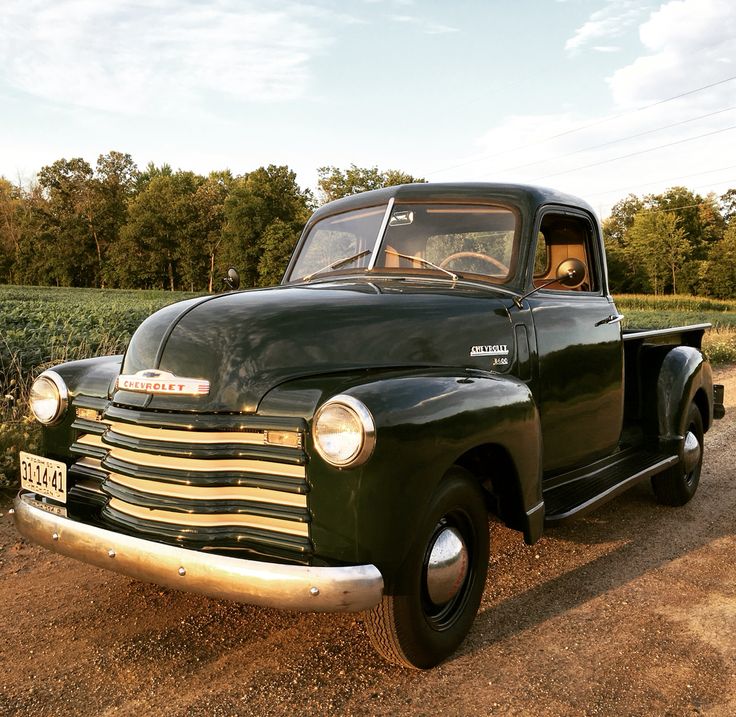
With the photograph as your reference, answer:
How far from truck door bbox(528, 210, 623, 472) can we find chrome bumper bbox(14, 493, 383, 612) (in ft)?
5.59

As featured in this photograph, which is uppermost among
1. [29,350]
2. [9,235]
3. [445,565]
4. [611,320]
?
[9,235]

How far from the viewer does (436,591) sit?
258cm

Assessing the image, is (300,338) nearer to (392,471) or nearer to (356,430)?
(356,430)

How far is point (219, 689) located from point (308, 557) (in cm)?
64

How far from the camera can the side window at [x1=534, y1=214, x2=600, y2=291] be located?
416cm

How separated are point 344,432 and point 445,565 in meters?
0.74

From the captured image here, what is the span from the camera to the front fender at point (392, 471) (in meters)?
2.24

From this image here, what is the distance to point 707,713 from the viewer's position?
7.70 ft

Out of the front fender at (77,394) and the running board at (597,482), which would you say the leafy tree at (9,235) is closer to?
the front fender at (77,394)

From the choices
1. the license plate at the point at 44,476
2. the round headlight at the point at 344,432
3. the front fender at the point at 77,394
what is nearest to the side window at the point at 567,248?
the round headlight at the point at 344,432

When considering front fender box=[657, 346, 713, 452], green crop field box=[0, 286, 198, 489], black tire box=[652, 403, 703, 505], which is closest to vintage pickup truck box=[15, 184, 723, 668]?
front fender box=[657, 346, 713, 452]

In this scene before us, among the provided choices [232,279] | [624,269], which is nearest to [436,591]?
[232,279]

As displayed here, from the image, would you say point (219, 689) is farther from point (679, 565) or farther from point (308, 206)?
point (308, 206)

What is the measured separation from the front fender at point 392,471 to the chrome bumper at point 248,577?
0.11 meters
